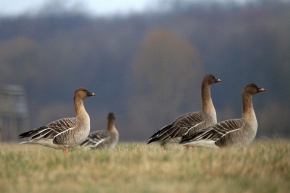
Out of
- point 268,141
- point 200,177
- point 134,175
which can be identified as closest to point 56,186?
point 134,175

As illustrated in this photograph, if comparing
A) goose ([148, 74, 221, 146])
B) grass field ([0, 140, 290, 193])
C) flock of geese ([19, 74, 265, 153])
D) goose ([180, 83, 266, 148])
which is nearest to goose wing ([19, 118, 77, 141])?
flock of geese ([19, 74, 265, 153])

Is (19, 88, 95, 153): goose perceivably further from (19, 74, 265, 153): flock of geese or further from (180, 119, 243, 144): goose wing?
(180, 119, 243, 144): goose wing

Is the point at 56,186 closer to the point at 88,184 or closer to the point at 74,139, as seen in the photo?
the point at 88,184

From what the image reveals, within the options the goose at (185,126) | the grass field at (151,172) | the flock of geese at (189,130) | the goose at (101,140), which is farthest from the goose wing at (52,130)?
the grass field at (151,172)

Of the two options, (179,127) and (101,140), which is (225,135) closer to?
(179,127)

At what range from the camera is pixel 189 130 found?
40.9 feet

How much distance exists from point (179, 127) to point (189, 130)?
24 centimetres

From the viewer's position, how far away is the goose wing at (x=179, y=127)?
1251 cm

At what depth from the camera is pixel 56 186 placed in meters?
7.53

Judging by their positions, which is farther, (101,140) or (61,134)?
(101,140)

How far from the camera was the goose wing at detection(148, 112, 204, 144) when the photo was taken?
12.5 meters

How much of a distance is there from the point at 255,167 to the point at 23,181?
3064 millimetres

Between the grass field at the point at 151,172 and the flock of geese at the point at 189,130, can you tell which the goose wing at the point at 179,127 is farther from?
the grass field at the point at 151,172

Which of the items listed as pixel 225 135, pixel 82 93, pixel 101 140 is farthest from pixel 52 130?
pixel 225 135
